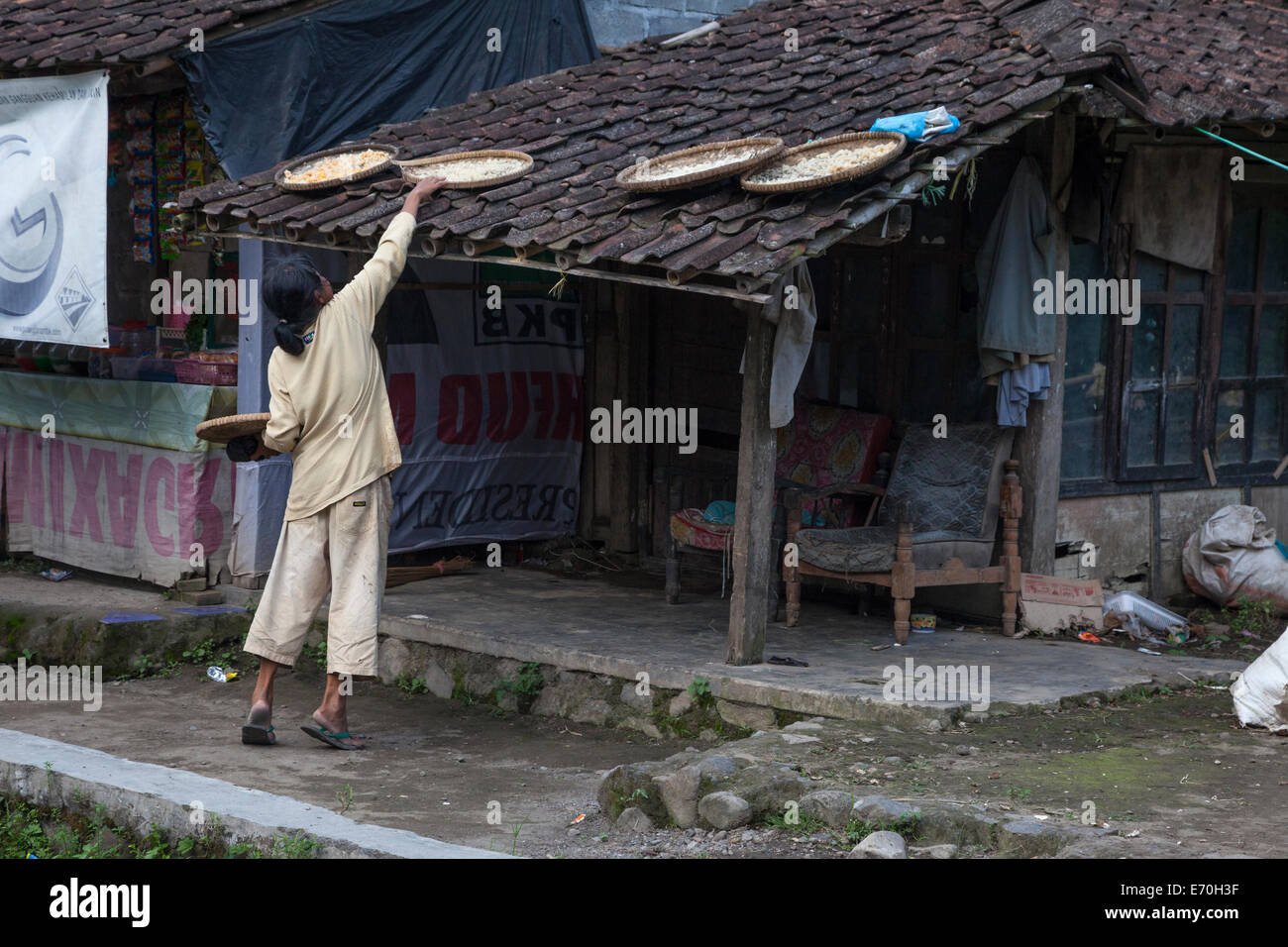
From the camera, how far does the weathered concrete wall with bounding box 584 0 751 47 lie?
11695 mm

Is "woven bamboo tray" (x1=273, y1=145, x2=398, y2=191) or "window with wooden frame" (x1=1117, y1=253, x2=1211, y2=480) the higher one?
"woven bamboo tray" (x1=273, y1=145, x2=398, y2=191)

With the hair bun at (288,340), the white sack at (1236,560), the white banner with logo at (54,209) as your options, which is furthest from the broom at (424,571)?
the white sack at (1236,560)

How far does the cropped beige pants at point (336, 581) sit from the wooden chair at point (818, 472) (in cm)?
257

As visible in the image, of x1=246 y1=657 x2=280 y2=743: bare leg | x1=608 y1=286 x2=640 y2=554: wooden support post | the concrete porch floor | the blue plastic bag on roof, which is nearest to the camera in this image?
the blue plastic bag on roof

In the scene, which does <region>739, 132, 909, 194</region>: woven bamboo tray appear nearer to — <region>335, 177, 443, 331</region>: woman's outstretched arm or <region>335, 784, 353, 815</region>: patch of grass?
<region>335, 177, 443, 331</region>: woman's outstretched arm

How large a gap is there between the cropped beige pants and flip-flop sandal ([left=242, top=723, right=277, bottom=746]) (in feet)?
1.35

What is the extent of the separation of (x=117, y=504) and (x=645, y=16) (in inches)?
207

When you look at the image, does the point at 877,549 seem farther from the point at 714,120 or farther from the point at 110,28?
the point at 110,28

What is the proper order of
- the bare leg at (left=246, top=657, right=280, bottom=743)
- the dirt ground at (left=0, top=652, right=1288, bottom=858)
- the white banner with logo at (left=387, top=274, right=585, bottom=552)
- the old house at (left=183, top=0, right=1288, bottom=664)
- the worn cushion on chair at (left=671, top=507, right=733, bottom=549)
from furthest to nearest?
the white banner with logo at (left=387, top=274, right=585, bottom=552)
the worn cushion on chair at (left=671, top=507, right=733, bottom=549)
the old house at (left=183, top=0, right=1288, bottom=664)
the bare leg at (left=246, top=657, right=280, bottom=743)
the dirt ground at (left=0, top=652, right=1288, bottom=858)

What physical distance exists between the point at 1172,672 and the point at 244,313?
19.1 ft

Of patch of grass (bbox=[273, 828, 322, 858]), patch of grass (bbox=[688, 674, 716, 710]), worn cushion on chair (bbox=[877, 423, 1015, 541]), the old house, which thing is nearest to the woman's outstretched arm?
the old house

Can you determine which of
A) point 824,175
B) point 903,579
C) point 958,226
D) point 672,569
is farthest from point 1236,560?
point 824,175

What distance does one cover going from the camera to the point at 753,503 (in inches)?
301

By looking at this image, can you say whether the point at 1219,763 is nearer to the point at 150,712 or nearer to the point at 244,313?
the point at 150,712
